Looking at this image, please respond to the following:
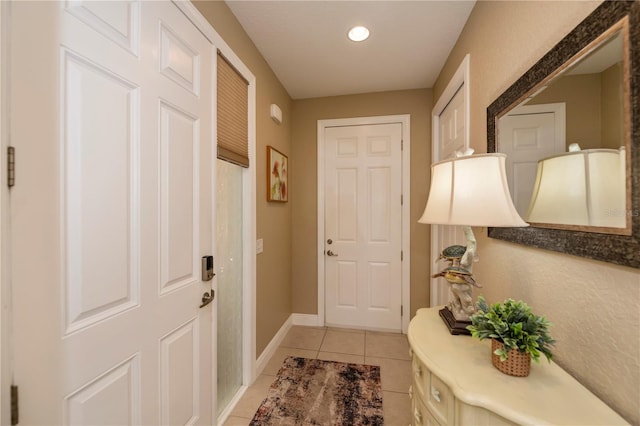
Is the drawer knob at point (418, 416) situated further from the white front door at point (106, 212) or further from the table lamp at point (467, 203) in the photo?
the white front door at point (106, 212)

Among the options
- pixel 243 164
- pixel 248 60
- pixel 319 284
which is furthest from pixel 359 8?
pixel 319 284

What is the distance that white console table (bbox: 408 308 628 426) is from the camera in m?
0.67

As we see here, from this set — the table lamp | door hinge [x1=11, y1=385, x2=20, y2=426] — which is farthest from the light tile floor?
door hinge [x1=11, y1=385, x2=20, y2=426]

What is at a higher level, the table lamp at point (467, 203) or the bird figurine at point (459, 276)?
the table lamp at point (467, 203)

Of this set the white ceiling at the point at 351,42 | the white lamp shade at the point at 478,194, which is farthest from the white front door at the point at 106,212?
the white lamp shade at the point at 478,194

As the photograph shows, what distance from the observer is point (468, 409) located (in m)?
0.75

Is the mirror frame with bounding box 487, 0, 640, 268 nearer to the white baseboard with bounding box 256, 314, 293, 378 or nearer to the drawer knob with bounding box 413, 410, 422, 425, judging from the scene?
the drawer knob with bounding box 413, 410, 422, 425

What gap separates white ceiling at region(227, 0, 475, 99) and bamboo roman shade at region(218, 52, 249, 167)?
17.0 inches

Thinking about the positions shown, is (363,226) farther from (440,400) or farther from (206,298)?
(440,400)

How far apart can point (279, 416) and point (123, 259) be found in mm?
1441

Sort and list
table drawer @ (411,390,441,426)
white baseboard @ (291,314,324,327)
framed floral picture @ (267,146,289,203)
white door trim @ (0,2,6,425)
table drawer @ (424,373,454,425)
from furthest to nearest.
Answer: white baseboard @ (291,314,324,327) → framed floral picture @ (267,146,289,203) → table drawer @ (411,390,441,426) → table drawer @ (424,373,454,425) → white door trim @ (0,2,6,425)

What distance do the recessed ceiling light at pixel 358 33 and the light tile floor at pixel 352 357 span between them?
2.67m

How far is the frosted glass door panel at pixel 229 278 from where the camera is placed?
1.66 meters

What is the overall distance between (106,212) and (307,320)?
8.35 ft
